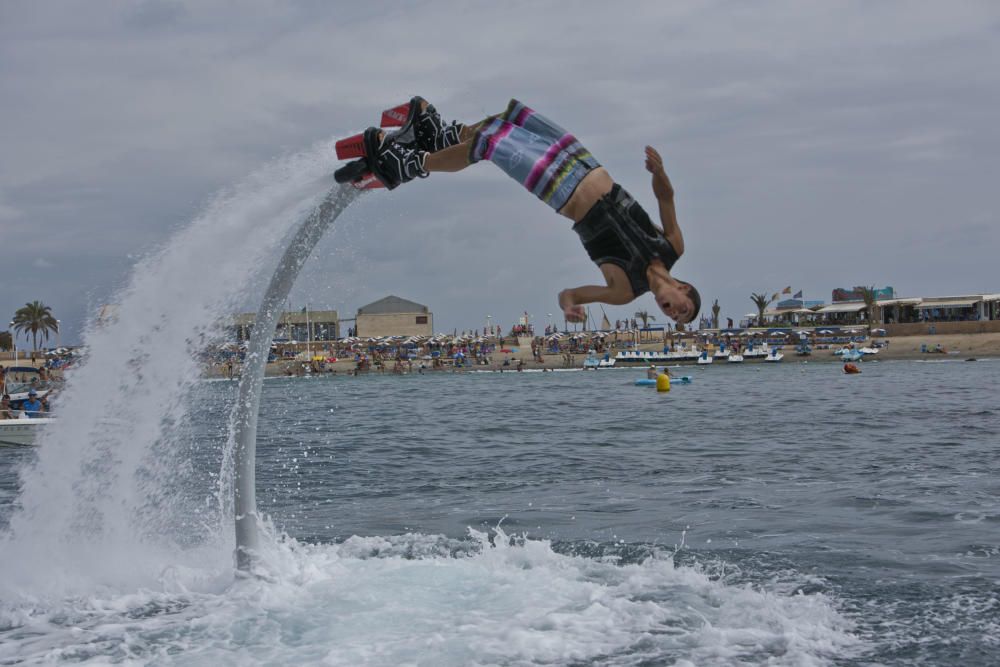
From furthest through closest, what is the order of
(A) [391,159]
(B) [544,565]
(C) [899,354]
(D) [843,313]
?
1. (D) [843,313]
2. (C) [899,354]
3. (B) [544,565]
4. (A) [391,159]

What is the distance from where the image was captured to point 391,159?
27.2 feet

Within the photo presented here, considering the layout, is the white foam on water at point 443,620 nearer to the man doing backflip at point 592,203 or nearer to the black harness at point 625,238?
the man doing backflip at point 592,203

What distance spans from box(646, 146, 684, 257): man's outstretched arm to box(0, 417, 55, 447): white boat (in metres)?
26.9

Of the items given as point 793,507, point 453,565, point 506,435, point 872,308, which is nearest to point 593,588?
point 453,565

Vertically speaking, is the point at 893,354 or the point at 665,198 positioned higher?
the point at 665,198

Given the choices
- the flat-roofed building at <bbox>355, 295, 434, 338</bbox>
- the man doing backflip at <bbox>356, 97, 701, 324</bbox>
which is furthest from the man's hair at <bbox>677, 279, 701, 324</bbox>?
the flat-roofed building at <bbox>355, 295, 434, 338</bbox>

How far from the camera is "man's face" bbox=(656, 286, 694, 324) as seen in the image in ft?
22.1

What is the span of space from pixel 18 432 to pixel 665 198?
27.7 metres

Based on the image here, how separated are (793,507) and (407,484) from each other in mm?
7784

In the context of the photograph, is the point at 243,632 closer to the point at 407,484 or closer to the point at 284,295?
the point at 284,295

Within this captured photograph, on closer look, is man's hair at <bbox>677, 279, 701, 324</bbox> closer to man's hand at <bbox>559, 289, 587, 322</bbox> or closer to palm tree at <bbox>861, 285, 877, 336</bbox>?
man's hand at <bbox>559, 289, 587, 322</bbox>

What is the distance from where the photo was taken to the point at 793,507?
16.0 metres

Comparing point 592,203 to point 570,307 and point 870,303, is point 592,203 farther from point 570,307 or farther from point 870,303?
point 870,303

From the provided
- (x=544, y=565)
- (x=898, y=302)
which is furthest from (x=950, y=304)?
(x=544, y=565)
